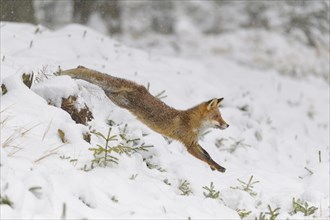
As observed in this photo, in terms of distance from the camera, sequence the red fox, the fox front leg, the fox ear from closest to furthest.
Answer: the red fox < the fox front leg < the fox ear

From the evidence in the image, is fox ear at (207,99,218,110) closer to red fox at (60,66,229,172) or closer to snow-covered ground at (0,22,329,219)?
red fox at (60,66,229,172)

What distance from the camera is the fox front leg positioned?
706 cm

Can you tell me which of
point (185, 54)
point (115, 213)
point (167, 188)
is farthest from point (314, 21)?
point (115, 213)

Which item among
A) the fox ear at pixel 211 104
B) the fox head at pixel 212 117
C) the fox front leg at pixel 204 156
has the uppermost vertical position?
the fox ear at pixel 211 104

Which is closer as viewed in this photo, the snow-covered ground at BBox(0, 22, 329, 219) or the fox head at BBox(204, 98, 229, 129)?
the snow-covered ground at BBox(0, 22, 329, 219)

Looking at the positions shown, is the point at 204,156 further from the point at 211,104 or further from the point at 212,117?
the point at 211,104

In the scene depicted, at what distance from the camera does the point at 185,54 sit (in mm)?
17797

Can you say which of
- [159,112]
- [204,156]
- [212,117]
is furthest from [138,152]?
[212,117]

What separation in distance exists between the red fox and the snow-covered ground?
0.58 ft

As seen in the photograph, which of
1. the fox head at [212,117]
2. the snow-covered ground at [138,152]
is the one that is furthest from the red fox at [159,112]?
the snow-covered ground at [138,152]

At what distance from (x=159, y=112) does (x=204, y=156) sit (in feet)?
2.73

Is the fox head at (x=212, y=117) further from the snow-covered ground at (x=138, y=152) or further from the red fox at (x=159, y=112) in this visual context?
the snow-covered ground at (x=138, y=152)

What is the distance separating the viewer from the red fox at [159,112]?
6887 millimetres

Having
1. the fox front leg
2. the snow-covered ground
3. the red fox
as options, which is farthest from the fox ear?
the snow-covered ground
